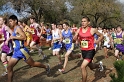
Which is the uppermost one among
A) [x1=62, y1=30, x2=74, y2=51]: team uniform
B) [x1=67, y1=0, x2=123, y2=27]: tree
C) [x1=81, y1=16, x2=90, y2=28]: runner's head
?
[x1=67, y1=0, x2=123, y2=27]: tree

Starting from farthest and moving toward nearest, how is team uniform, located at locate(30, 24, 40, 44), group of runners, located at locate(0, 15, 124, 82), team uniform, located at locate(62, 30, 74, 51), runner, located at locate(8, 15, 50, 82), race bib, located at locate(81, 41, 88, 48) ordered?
team uniform, located at locate(30, 24, 40, 44) < team uniform, located at locate(62, 30, 74, 51) < race bib, located at locate(81, 41, 88, 48) < group of runners, located at locate(0, 15, 124, 82) < runner, located at locate(8, 15, 50, 82)

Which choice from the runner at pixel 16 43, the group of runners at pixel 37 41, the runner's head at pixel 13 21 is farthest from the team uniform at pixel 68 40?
the runner's head at pixel 13 21

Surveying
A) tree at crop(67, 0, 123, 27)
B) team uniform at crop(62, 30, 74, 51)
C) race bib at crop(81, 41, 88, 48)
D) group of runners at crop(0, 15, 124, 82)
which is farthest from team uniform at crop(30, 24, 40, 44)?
tree at crop(67, 0, 123, 27)

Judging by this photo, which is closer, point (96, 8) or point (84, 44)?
point (84, 44)

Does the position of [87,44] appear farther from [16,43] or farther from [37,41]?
[37,41]

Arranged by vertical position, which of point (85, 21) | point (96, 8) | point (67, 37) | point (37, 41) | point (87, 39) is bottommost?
point (37, 41)

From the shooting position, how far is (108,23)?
57594 millimetres

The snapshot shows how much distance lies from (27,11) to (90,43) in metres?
29.0

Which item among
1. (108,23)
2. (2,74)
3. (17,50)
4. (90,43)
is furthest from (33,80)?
(108,23)

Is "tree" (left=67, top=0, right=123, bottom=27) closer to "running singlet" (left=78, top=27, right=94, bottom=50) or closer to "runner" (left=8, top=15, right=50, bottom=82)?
"running singlet" (left=78, top=27, right=94, bottom=50)

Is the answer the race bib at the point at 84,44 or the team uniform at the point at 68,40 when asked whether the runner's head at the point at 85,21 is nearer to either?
the race bib at the point at 84,44

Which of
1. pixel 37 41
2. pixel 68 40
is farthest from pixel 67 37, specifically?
pixel 37 41

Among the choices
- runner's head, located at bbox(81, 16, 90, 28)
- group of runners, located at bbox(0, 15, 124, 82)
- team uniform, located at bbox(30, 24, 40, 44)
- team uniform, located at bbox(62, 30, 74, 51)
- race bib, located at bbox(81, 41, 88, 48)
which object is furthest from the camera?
team uniform, located at bbox(30, 24, 40, 44)

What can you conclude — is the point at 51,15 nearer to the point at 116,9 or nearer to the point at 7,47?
the point at 116,9
